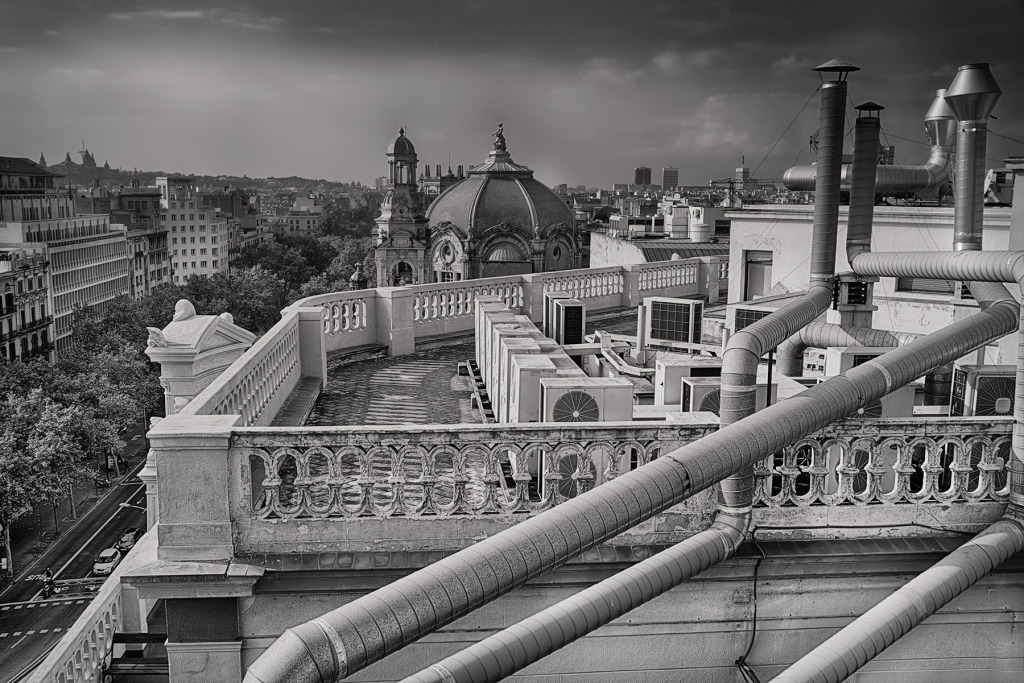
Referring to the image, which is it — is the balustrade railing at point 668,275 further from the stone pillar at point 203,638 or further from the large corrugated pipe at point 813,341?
the stone pillar at point 203,638

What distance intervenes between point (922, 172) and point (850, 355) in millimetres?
12743

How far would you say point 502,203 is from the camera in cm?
8231

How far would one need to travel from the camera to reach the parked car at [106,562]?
50625 millimetres

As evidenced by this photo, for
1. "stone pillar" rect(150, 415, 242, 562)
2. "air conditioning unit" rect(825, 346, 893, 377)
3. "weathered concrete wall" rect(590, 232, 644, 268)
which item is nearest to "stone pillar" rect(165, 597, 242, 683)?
"stone pillar" rect(150, 415, 242, 562)

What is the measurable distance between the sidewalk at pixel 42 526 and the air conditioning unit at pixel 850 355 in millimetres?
52219

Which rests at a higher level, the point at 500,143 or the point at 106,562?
the point at 500,143

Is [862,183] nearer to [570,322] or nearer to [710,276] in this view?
[570,322]

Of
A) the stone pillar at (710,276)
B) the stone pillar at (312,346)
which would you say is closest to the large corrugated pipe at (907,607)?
the stone pillar at (312,346)

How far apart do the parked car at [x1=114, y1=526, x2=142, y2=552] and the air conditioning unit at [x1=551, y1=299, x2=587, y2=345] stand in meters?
45.3

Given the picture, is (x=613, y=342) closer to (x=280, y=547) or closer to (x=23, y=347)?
(x=280, y=547)

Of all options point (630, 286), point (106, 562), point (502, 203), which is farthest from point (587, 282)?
point (502, 203)

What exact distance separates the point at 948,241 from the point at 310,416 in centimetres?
1352

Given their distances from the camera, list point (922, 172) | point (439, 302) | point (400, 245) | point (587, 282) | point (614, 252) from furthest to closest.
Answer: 1. point (400, 245)
2. point (614, 252)
3. point (922, 172)
4. point (587, 282)
5. point (439, 302)

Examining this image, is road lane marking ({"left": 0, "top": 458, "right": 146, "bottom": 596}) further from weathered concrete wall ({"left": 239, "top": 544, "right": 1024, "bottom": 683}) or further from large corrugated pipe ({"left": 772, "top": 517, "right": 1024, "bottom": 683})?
large corrugated pipe ({"left": 772, "top": 517, "right": 1024, "bottom": 683})
